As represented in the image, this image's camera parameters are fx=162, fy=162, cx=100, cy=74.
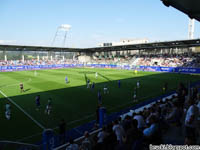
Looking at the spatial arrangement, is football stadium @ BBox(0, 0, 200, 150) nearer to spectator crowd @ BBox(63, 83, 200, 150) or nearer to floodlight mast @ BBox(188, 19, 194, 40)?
spectator crowd @ BBox(63, 83, 200, 150)

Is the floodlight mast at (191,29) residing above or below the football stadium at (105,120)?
above

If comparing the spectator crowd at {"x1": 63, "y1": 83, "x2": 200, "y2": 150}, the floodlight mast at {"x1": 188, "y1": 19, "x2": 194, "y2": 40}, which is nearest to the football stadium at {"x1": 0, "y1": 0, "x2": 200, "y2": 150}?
the spectator crowd at {"x1": 63, "y1": 83, "x2": 200, "y2": 150}

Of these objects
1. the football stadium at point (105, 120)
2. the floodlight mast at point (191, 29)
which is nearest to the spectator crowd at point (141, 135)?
the football stadium at point (105, 120)

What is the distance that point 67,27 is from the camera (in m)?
87.5

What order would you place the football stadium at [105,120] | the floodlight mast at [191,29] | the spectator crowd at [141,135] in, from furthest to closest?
the floodlight mast at [191,29] → the football stadium at [105,120] → the spectator crowd at [141,135]

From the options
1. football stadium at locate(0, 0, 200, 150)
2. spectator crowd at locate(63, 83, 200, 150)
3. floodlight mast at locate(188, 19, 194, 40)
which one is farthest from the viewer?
floodlight mast at locate(188, 19, 194, 40)

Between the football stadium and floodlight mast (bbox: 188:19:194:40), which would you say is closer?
the football stadium

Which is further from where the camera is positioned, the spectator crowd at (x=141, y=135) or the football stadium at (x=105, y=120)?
the football stadium at (x=105, y=120)

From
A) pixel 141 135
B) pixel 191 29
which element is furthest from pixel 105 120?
pixel 191 29

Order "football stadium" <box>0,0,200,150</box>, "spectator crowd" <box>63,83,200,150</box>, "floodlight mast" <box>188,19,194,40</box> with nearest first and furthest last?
1. "spectator crowd" <box>63,83,200,150</box>
2. "football stadium" <box>0,0,200,150</box>
3. "floodlight mast" <box>188,19,194,40</box>

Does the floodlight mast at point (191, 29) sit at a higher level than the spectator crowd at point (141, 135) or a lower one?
higher

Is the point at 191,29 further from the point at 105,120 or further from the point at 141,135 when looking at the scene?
the point at 141,135

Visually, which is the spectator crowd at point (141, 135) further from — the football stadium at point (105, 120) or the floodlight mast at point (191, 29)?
the floodlight mast at point (191, 29)

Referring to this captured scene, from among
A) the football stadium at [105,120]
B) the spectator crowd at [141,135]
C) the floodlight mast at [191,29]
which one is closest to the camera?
the spectator crowd at [141,135]
